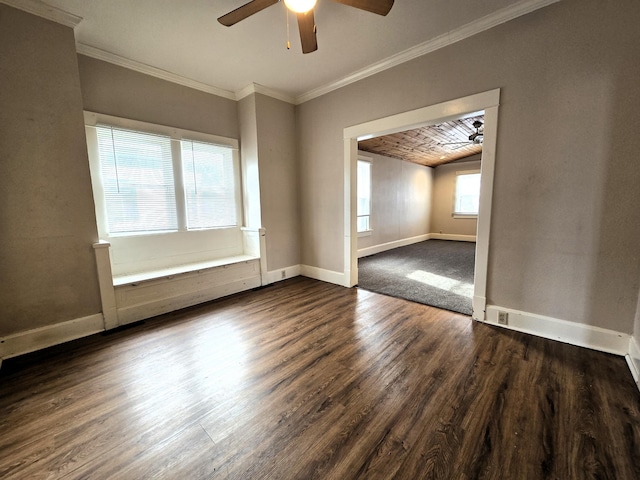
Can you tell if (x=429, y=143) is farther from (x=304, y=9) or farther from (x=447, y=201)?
(x=304, y=9)

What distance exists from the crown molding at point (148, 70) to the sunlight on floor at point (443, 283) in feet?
13.1

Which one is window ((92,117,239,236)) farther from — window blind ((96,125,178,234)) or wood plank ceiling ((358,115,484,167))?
wood plank ceiling ((358,115,484,167))

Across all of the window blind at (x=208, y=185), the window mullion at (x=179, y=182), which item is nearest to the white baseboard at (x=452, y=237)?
the window blind at (x=208, y=185)

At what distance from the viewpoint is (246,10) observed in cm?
183

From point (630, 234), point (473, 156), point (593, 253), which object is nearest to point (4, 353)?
point (593, 253)

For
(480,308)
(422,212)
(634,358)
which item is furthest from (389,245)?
(634,358)

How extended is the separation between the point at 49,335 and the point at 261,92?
3.58 meters

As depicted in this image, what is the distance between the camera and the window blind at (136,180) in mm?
2818

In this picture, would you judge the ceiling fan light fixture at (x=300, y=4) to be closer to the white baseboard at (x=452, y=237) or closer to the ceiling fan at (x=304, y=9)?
Answer: the ceiling fan at (x=304, y=9)

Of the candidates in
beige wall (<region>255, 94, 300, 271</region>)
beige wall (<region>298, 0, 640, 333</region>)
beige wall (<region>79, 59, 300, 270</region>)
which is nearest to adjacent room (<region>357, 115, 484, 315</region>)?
beige wall (<region>298, 0, 640, 333</region>)

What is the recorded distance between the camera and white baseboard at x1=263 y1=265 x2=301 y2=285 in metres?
3.92

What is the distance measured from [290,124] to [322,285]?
2.56m

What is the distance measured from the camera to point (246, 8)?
5.95 feet

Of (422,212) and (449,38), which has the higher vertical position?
(449,38)
